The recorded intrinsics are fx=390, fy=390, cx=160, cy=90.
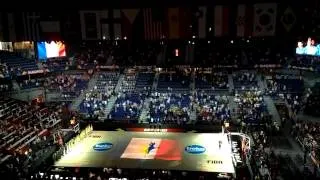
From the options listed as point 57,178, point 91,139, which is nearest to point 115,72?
point 91,139

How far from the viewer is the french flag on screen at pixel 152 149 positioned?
85.0 feet

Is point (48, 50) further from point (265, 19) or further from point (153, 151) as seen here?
point (265, 19)

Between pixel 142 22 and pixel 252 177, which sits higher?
pixel 142 22

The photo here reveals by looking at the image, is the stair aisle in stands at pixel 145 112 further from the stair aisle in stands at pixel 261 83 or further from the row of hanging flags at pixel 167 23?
the row of hanging flags at pixel 167 23

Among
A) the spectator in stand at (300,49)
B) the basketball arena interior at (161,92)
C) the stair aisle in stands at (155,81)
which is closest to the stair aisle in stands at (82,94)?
the basketball arena interior at (161,92)

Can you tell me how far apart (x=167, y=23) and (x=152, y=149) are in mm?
14527

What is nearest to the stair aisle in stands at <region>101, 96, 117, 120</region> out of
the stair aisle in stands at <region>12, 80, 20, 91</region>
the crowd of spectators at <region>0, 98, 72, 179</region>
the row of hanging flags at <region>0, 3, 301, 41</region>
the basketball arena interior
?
the basketball arena interior

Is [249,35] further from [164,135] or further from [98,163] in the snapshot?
[164,135]

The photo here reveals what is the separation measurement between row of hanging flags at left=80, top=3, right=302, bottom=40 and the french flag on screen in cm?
1266

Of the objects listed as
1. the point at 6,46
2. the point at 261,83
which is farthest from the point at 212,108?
the point at 6,46

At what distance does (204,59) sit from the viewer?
142ft

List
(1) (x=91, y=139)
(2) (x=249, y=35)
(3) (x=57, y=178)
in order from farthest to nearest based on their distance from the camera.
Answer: (1) (x=91, y=139)
(3) (x=57, y=178)
(2) (x=249, y=35)

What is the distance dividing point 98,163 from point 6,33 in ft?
39.5

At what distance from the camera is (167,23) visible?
47.9ft
